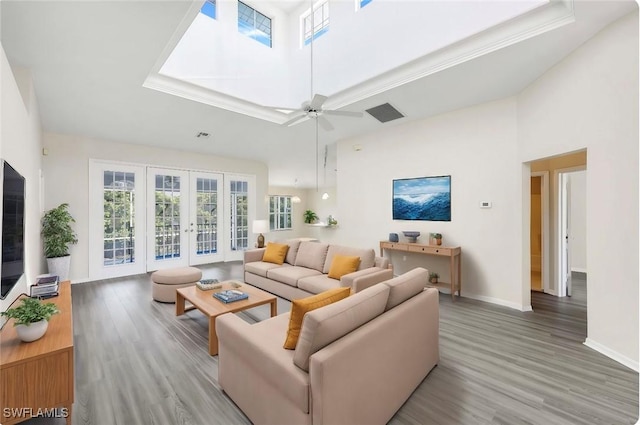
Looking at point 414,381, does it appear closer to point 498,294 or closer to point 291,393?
point 291,393

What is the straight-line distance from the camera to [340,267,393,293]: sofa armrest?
10.2 feet

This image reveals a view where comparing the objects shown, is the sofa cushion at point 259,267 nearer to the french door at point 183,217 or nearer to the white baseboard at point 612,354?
the french door at point 183,217

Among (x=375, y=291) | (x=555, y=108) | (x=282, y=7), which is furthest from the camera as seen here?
(x=282, y=7)

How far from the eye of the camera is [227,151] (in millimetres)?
6703

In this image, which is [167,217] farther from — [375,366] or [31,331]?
[375,366]

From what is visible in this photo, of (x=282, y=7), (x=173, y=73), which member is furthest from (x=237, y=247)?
(x=282, y=7)

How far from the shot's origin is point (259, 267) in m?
4.64

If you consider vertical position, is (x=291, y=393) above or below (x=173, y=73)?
below

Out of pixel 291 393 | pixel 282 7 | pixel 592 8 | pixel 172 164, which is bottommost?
pixel 291 393

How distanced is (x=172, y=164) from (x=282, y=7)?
3963mm

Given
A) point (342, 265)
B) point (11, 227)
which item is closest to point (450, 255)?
point (342, 265)

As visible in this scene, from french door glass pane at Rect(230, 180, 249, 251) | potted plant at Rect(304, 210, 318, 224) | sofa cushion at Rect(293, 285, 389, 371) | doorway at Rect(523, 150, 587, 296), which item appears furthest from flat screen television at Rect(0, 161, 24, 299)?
potted plant at Rect(304, 210, 318, 224)

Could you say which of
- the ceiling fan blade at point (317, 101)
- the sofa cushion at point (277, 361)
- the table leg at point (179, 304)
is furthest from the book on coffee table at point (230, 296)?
the ceiling fan blade at point (317, 101)

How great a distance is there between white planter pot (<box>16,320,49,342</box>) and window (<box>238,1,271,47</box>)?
4561mm
